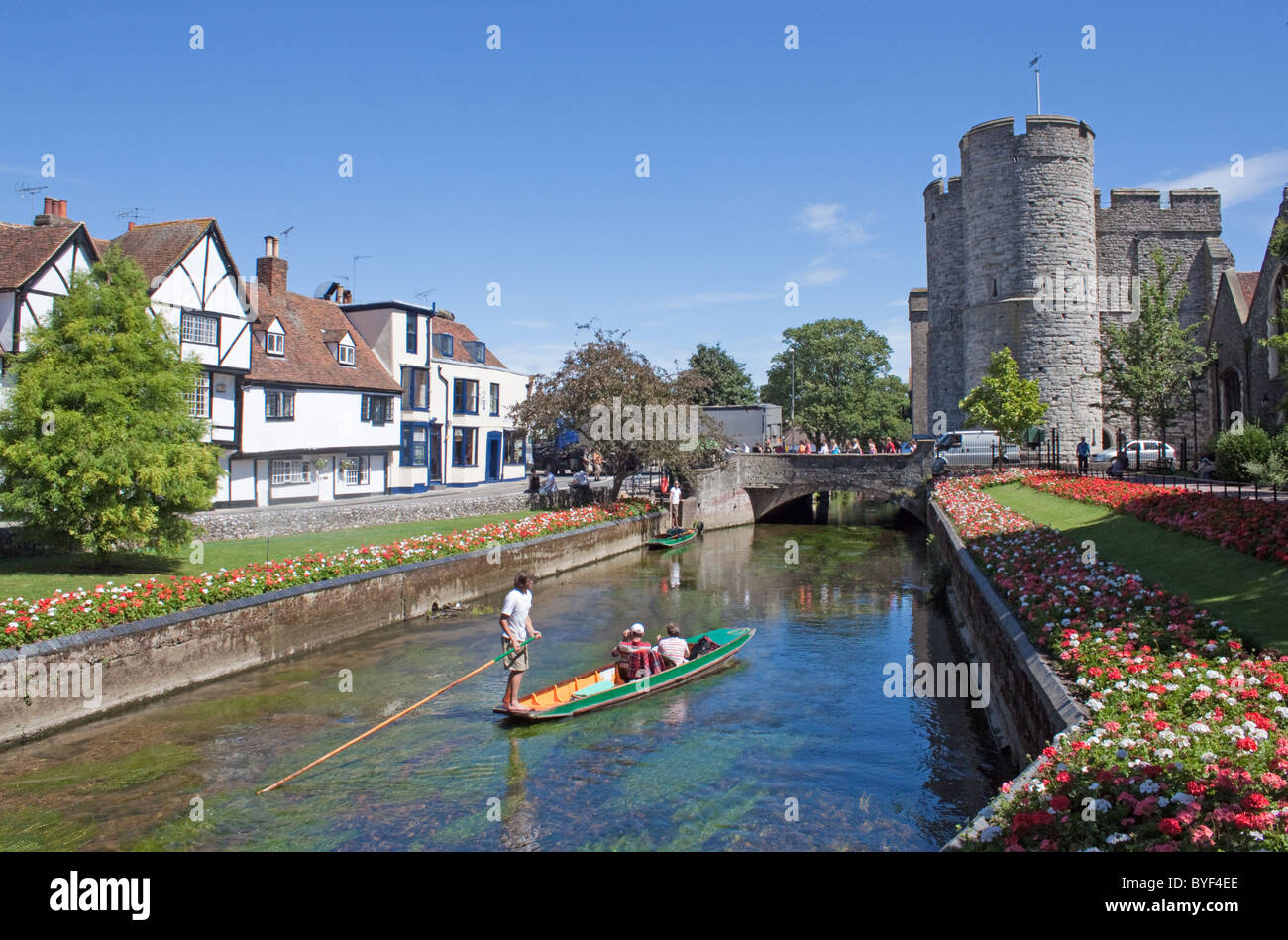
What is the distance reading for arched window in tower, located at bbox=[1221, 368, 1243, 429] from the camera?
37719 mm

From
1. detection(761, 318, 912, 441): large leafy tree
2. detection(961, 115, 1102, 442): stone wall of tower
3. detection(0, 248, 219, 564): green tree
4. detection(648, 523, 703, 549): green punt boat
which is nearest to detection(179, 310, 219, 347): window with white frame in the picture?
detection(0, 248, 219, 564): green tree

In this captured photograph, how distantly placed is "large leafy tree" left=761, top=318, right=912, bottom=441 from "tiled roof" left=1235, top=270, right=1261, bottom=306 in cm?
4225

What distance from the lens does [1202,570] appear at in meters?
14.5

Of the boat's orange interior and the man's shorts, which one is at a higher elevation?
the man's shorts

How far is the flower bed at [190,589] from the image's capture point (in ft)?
46.4

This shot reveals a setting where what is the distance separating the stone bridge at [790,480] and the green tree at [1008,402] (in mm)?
4051

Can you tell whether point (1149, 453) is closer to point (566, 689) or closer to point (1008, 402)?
point (1008, 402)

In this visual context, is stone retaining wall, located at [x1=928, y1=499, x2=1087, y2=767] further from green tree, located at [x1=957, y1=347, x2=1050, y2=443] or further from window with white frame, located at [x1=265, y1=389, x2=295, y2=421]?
window with white frame, located at [x1=265, y1=389, x2=295, y2=421]

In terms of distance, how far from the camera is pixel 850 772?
12703mm

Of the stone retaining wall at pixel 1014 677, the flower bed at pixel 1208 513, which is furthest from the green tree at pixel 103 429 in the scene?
the flower bed at pixel 1208 513

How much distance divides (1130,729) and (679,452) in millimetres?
33098

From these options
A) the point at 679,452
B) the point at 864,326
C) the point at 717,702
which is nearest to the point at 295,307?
the point at 679,452

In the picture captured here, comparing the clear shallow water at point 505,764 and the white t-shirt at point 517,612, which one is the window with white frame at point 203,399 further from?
the white t-shirt at point 517,612

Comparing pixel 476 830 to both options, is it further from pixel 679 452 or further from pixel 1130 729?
pixel 679 452
